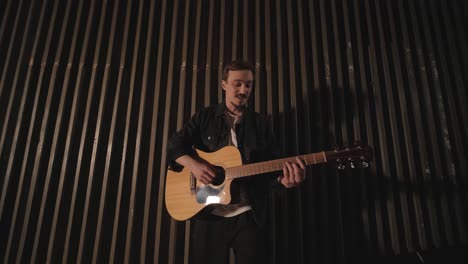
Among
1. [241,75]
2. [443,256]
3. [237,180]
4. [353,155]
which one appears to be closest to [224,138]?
[237,180]

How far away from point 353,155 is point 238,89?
90 centimetres

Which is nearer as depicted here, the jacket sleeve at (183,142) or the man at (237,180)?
the man at (237,180)

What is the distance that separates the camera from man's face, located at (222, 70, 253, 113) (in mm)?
2211

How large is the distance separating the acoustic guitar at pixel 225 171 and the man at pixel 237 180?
0.15ft

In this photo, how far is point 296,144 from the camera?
2.59 meters

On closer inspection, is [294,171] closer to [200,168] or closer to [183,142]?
[200,168]

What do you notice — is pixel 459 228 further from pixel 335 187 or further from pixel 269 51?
pixel 269 51

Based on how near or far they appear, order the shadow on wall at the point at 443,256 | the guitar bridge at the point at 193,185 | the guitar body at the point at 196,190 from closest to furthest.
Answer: the shadow on wall at the point at 443,256 < the guitar body at the point at 196,190 < the guitar bridge at the point at 193,185

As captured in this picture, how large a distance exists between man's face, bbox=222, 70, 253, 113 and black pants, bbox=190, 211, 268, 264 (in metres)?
0.79

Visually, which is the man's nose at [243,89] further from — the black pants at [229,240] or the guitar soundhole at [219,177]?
the black pants at [229,240]

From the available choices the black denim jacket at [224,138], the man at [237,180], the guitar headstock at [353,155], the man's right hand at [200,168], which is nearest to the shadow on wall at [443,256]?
the guitar headstock at [353,155]

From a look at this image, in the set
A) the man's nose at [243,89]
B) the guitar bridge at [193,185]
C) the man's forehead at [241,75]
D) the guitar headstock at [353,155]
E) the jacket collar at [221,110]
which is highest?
the man's forehead at [241,75]

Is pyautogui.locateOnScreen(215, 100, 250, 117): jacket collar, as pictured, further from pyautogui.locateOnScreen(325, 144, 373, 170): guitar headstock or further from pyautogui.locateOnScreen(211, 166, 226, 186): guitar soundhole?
pyautogui.locateOnScreen(325, 144, 373, 170): guitar headstock

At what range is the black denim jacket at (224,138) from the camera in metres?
2.04
